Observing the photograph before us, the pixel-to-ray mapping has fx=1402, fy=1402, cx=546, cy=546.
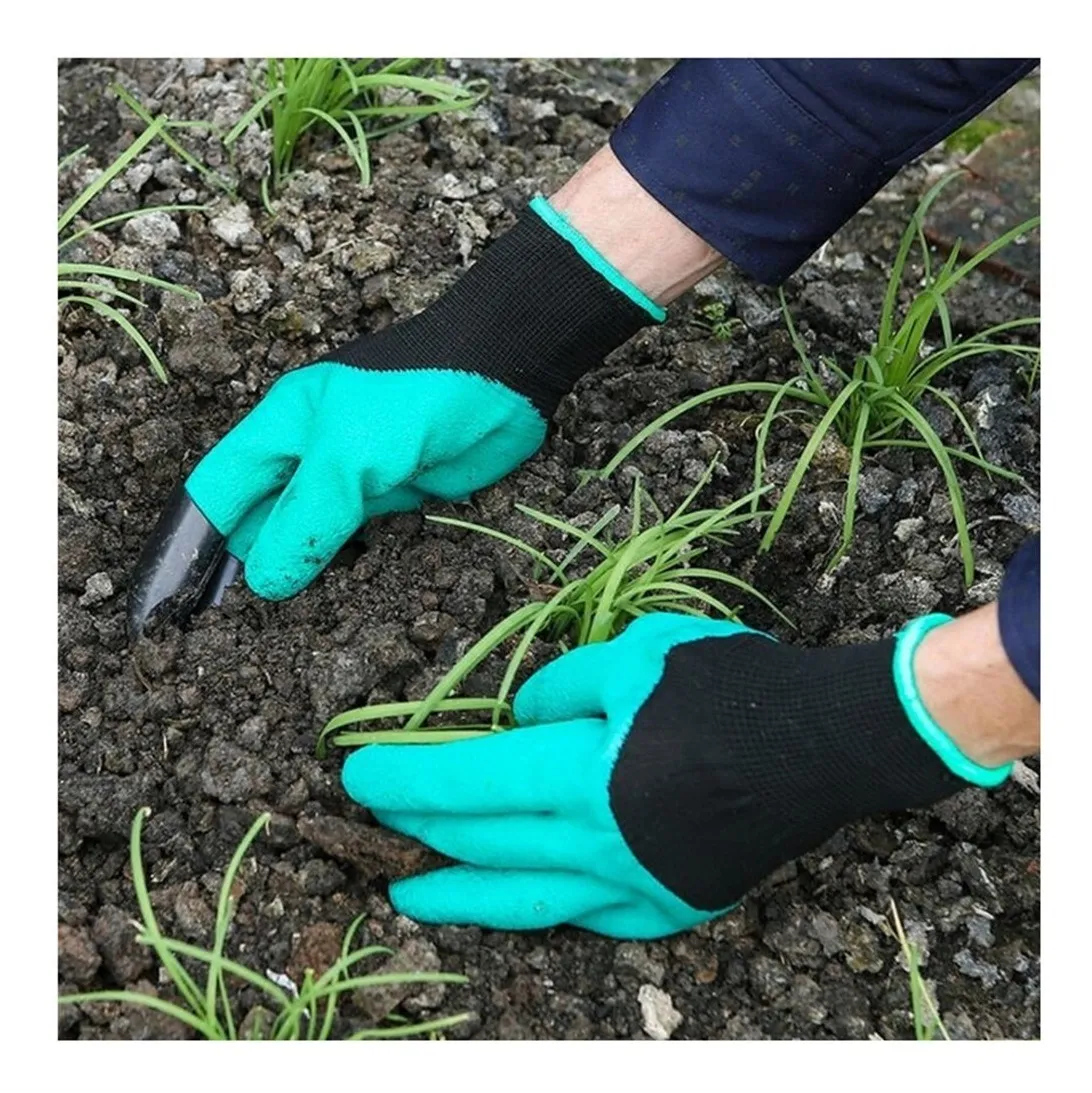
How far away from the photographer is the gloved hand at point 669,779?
1.58 m

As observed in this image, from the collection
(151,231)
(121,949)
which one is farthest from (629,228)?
(121,949)

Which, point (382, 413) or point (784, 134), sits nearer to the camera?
point (784, 134)

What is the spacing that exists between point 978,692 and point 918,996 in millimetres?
399

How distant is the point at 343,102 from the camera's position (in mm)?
2475

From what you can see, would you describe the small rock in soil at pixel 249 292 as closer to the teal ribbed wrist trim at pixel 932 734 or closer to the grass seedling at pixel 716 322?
the grass seedling at pixel 716 322

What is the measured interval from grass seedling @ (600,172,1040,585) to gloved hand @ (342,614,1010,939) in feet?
1.32

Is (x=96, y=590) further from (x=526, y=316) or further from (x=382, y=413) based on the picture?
(x=526, y=316)

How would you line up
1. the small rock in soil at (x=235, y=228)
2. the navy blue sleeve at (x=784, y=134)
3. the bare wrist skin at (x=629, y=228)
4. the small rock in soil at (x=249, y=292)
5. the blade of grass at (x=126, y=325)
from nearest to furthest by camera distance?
the navy blue sleeve at (x=784, y=134) < the bare wrist skin at (x=629, y=228) < the blade of grass at (x=126, y=325) < the small rock in soil at (x=249, y=292) < the small rock in soil at (x=235, y=228)

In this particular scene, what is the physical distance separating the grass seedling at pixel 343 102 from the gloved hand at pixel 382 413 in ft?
1.60

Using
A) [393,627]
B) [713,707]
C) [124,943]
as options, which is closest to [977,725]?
[713,707]

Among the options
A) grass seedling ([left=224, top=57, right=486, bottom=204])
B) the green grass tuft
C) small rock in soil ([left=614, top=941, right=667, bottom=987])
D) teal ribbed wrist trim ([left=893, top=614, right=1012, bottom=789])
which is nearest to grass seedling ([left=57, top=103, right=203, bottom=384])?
grass seedling ([left=224, top=57, right=486, bottom=204])

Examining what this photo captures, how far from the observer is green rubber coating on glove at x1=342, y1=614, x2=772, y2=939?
1.64m

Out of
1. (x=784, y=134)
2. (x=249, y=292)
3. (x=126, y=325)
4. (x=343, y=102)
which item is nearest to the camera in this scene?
(x=784, y=134)

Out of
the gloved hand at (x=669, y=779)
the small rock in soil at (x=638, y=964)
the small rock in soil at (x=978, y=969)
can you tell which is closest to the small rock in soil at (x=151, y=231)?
the gloved hand at (x=669, y=779)
